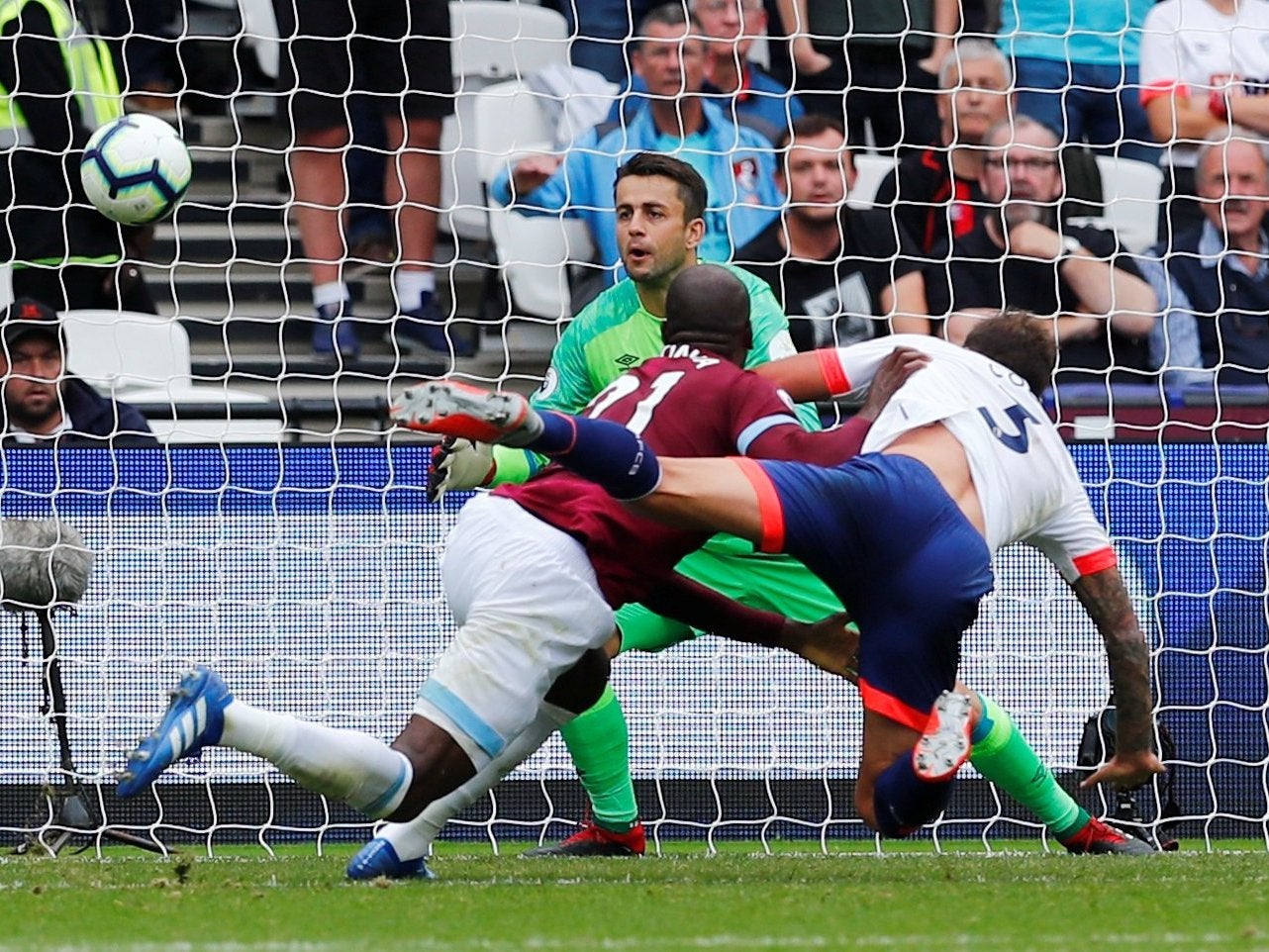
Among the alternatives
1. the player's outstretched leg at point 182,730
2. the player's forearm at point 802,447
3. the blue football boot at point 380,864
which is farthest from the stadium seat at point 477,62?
the player's outstretched leg at point 182,730

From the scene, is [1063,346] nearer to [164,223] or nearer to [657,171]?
[657,171]

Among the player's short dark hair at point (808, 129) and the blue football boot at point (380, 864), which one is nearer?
the blue football boot at point (380, 864)

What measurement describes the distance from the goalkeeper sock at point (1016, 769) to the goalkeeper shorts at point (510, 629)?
133cm

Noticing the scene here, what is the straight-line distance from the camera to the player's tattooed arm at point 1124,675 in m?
5.43

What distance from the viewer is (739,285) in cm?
548

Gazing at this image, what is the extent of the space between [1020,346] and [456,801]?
1993 millimetres

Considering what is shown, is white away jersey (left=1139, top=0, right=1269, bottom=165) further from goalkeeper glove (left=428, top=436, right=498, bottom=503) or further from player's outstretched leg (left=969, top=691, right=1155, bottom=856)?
goalkeeper glove (left=428, top=436, right=498, bottom=503)

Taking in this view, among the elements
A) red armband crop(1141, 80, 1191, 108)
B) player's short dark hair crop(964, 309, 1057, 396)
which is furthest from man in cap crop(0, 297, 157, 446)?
red armband crop(1141, 80, 1191, 108)

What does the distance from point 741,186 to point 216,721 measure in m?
5.46

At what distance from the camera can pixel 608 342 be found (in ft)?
21.7

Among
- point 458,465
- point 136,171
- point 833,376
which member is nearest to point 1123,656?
point 833,376

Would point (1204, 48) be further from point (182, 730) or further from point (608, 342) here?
point (182, 730)

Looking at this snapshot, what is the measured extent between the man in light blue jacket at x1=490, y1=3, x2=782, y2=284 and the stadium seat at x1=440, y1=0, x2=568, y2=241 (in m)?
0.33

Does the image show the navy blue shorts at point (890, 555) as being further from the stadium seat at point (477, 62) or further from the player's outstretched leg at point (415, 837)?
the stadium seat at point (477, 62)
